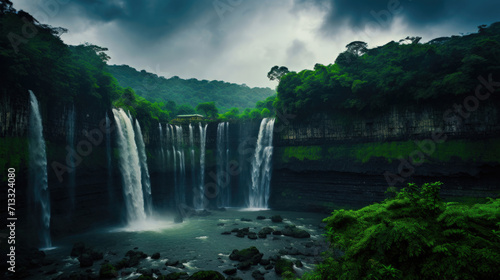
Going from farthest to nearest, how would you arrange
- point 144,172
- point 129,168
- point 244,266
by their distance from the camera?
point 144,172
point 129,168
point 244,266

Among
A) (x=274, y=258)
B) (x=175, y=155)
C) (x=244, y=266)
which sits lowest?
(x=274, y=258)

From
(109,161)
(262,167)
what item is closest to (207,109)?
(262,167)

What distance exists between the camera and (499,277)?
4578mm

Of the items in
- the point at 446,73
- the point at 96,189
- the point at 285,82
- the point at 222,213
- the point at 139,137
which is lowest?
the point at 222,213

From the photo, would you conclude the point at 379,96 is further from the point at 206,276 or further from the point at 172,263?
the point at 172,263

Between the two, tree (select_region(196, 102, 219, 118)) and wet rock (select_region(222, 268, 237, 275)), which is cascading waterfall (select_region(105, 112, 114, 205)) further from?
tree (select_region(196, 102, 219, 118))

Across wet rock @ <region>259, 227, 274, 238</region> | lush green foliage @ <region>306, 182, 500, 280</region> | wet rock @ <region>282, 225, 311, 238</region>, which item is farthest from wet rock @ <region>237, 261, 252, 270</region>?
lush green foliage @ <region>306, 182, 500, 280</region>

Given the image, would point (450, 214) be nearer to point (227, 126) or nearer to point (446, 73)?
point (446, 73)

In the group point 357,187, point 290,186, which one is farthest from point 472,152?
point 290,186

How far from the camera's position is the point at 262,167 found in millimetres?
37156

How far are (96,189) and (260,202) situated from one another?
67.1 ft

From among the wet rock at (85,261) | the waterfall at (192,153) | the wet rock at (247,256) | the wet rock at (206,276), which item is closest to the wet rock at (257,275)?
the wet rock at (247,256)

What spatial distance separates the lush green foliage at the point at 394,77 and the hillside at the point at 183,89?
189 ft

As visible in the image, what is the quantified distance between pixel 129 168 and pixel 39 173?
29.9 ft
